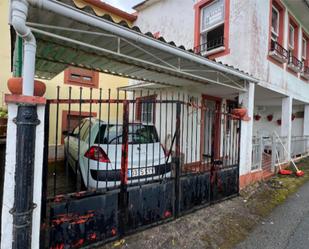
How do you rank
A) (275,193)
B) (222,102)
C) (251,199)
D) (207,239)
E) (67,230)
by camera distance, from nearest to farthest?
(67,230) < (207,239) < (251,199) < (275,193) < (222,102)

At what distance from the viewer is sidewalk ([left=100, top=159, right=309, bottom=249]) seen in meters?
3.23

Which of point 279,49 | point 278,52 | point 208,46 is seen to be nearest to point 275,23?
point 279,49

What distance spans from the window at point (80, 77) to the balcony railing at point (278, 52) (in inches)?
259

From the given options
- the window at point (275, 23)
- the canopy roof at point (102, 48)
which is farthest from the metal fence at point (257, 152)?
the window at point (275, 23)

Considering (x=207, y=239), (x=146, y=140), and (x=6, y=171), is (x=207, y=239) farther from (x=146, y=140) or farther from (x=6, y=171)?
(x=6, y=171)

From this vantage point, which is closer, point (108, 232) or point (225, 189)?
point (108, 232)

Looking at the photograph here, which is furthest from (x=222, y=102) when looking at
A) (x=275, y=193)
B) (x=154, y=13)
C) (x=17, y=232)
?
(x=17, y=232)

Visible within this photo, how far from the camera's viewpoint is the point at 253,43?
5.88 metres

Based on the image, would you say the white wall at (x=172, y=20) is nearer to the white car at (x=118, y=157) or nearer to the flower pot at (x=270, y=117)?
the white car at (x=118, y=157)

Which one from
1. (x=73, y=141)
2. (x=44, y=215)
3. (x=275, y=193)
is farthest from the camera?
(x=73, y=141)

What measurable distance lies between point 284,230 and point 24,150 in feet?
13.6

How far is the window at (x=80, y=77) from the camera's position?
8.50 metres

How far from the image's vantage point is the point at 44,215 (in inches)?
102

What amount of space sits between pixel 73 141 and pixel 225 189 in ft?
13.5
